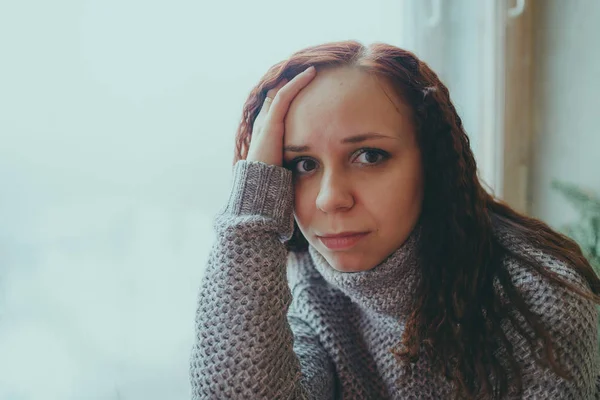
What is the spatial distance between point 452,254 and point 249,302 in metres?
0.32

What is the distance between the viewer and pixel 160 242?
0.93 metres

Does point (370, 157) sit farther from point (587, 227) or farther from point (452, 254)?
point (587, 227)

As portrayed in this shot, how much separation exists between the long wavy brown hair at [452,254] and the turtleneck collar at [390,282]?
0.02 meters

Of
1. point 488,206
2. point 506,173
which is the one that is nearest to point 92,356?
point 488,206

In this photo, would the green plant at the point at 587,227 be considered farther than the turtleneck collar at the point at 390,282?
Yes

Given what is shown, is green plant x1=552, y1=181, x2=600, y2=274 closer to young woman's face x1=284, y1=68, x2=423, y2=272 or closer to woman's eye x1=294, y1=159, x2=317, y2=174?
young woman's face x1=284, y1=68, x2=423, y2=272

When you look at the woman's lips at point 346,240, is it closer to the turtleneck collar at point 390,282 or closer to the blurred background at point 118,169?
the turtleneck collar at point 390,282

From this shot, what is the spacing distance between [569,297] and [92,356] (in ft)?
2.36

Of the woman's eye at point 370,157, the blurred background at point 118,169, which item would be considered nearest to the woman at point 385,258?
the woman's eye at point 370,157

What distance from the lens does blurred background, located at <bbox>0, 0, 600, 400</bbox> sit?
0.79 meters

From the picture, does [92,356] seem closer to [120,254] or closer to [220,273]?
[120,254]

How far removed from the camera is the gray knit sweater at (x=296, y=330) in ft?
2.27

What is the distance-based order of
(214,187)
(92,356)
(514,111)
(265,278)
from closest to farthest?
1. (265,278)
2. (92,356)
3. (214,187)
4. (514,111)

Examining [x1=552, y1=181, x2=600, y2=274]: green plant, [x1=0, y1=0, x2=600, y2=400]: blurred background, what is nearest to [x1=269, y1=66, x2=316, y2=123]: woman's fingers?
[x1=0, y1=0, x2=600, y2=400]: blurred background
